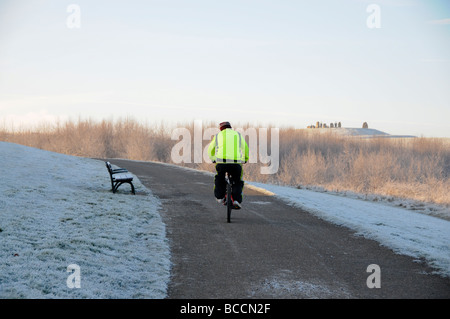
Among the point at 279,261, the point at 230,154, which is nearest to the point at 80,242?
the point at 279,261

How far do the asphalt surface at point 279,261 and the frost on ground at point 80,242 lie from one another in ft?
1.38

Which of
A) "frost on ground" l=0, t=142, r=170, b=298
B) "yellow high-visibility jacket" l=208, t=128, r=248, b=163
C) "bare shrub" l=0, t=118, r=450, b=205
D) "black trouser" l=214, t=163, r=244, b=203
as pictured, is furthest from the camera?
"bare shrub" l=0, t=118, r=450, b=205

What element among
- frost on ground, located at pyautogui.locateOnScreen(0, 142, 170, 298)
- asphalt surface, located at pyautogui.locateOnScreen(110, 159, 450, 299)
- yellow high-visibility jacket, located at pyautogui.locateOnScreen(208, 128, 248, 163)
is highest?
yellow high-visibility jacket, located at pyautogui.locateOnScreen(208, 128, 248, 163)

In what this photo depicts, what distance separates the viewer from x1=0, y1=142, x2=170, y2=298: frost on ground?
5.43 meters

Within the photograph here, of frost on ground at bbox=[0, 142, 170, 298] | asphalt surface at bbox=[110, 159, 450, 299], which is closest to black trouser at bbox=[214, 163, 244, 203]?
asphalt surface at bbox=[110, 159, 450, 299]

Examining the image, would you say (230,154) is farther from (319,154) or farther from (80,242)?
(319,154)

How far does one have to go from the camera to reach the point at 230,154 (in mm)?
9500

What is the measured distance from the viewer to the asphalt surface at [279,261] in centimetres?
552

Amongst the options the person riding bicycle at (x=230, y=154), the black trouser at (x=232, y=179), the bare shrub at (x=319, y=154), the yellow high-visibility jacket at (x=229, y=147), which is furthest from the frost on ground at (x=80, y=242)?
the bare shrub at (x=319, y=154)

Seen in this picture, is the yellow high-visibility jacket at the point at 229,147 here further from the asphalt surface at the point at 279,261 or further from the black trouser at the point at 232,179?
the asphalt surface at the point at 279,261

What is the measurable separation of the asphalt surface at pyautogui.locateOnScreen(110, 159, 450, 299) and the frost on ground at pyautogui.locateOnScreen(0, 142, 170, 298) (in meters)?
0.42

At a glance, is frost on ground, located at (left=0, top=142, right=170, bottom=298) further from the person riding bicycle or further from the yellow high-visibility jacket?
the yellow high-visibility jacket

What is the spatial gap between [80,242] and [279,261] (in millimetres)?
3366

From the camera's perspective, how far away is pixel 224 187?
33.0ft
